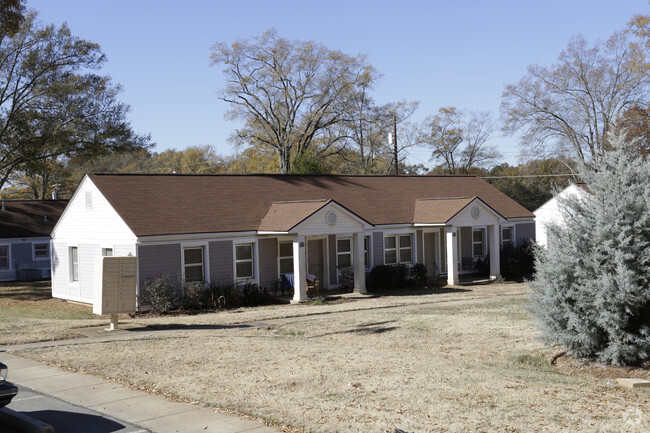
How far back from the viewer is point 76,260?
2902cm

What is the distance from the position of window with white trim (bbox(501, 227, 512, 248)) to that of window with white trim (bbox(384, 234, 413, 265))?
6.08 m

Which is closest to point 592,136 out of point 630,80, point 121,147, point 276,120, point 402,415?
point 630,80

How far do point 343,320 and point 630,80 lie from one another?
4011 centimetres

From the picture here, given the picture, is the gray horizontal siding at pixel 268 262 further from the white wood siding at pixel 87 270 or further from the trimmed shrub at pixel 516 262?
the trimmed shrub at pixel 516 262

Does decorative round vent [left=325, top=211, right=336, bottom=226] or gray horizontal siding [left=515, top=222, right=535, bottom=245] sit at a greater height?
decorative round vent [left=325, top=211, right=336, bottom=226]

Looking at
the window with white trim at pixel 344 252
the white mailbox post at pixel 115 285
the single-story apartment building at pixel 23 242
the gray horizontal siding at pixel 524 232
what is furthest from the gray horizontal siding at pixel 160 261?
the single-story apartment building at pixel 23 242

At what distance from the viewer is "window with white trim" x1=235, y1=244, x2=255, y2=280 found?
27.1 metres

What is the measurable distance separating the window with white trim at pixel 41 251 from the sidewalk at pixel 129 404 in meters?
30.7

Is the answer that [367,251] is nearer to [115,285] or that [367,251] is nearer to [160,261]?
[160,261]

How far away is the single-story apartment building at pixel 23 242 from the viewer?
133ft

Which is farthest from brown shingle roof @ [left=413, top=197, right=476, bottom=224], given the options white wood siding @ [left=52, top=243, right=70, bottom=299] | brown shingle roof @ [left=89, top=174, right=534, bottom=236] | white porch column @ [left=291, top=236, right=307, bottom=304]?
white wood siding @ [left=52, top=243, right=70, bottom=299]

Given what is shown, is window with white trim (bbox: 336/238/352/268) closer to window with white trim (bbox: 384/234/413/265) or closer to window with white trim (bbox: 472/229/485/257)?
window with white trim (bbox: 384/234/413/265)

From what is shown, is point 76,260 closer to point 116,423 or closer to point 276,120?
point 116,423

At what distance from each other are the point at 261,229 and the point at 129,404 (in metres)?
17.3
